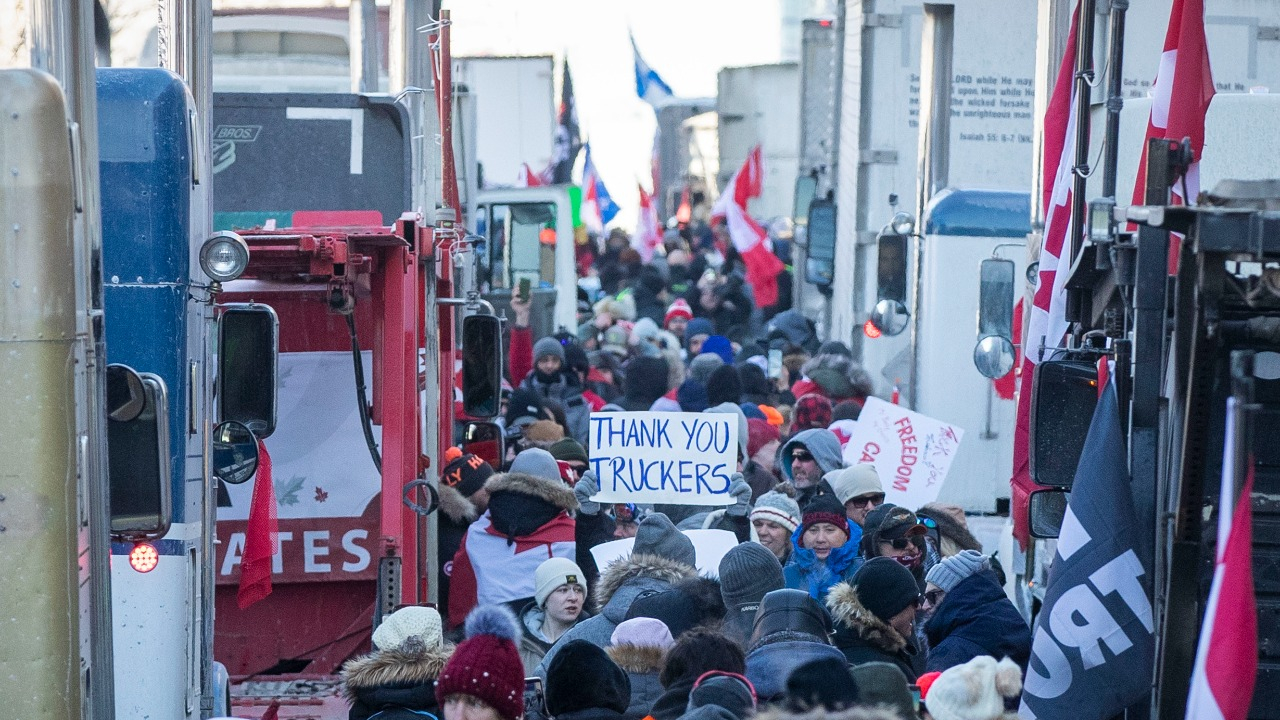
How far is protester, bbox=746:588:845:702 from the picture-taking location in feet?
18.6

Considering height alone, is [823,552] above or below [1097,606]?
below

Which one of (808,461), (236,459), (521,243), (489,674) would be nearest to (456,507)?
(808,461)

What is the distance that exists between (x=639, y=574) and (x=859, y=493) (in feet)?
7.15

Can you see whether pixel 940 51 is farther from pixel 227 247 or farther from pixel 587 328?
pixel 227 247

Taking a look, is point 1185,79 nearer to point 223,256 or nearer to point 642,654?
point 642,654

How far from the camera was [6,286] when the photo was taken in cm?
349

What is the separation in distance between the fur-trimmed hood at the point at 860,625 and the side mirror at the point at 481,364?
465cm

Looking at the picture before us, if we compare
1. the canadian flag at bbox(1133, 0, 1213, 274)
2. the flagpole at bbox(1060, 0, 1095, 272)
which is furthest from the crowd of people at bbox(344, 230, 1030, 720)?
the canadian flag at bbox(1133, 0, 1213, 274)

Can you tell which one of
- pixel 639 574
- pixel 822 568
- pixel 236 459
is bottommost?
pixel 822 568

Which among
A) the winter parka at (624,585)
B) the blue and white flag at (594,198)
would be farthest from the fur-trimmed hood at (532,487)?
the blue and white flag at (594,198)

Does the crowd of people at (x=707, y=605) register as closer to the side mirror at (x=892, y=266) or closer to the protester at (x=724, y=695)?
the protester at (x=724, y=695)

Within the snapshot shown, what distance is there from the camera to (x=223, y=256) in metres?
5.88

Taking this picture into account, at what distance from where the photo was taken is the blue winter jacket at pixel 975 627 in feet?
21.1

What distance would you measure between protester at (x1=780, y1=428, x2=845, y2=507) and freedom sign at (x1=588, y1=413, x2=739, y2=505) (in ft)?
2.56
